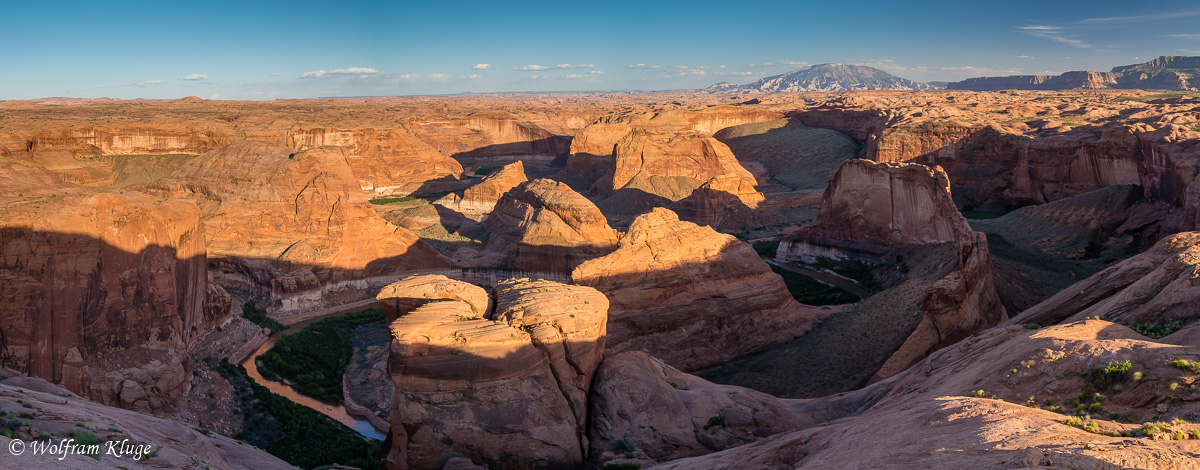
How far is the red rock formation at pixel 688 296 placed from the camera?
27047 millimetres

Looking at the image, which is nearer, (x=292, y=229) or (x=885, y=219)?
(x=292, y=229)

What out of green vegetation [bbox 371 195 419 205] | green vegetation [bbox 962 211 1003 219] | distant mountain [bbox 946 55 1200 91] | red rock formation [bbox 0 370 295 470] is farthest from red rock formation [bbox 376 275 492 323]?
distant mountain [bbox 946 55 1200 91]

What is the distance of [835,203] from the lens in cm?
4550

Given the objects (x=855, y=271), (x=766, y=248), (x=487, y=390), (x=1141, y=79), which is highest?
(x=1141, y=79)

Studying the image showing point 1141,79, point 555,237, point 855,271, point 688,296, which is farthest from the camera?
point 1141,79

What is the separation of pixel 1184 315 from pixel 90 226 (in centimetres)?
2929

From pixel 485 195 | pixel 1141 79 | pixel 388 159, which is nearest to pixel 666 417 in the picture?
pixel 485 195

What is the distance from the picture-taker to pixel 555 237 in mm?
38000

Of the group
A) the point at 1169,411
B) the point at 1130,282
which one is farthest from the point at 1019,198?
the point at 1169,411

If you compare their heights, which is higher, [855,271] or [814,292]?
[855,271]

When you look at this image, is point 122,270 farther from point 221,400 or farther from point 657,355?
point 657,355

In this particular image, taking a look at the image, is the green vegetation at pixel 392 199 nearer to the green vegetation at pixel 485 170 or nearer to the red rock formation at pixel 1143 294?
the green vegetation at pixel 485 170

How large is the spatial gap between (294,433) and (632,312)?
1317 cm

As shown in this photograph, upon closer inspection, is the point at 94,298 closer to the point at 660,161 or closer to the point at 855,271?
the point at 855,271
